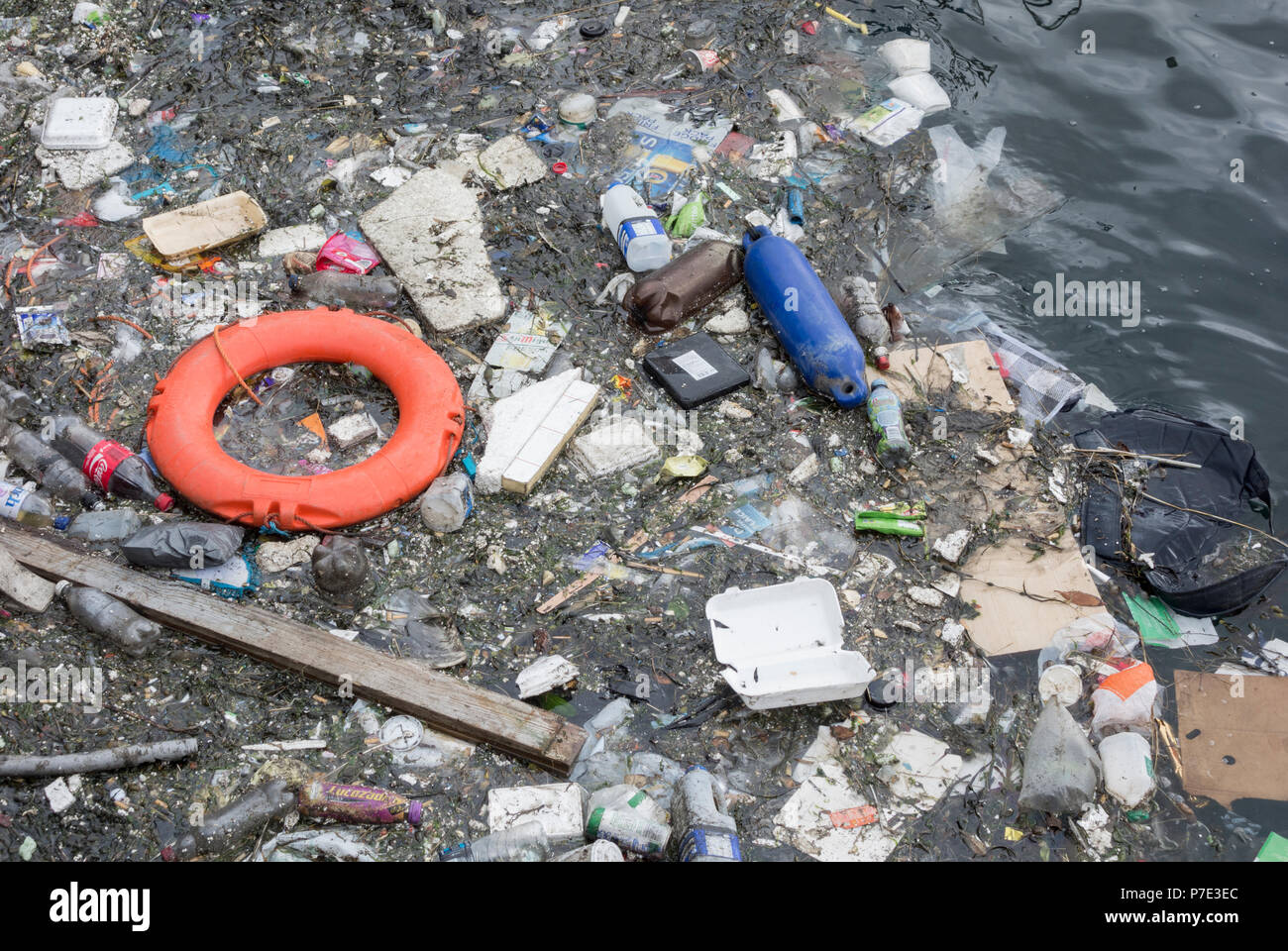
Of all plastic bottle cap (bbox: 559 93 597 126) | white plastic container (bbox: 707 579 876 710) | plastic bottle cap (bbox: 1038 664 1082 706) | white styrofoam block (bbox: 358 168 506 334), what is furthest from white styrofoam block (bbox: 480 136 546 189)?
plastic bottle cap (bbox: 1038 664 1082 706)

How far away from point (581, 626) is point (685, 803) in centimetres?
76

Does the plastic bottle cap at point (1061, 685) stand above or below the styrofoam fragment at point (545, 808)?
above

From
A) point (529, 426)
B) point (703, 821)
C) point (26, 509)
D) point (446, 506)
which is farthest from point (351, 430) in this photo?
point (703, 821)

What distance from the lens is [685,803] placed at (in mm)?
2893

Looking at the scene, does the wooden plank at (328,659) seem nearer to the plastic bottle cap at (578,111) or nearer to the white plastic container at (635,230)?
the white plastic container at (635,230)

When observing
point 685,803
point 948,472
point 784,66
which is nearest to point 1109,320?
point 948,472

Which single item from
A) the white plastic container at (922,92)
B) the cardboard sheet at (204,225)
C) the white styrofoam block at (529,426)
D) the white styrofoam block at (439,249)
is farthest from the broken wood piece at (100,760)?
the white plastic container at (922,92)

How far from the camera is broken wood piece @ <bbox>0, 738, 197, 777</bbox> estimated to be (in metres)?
2.88

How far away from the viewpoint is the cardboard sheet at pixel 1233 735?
10.3 ft

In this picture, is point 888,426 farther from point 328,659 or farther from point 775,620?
point 328,659

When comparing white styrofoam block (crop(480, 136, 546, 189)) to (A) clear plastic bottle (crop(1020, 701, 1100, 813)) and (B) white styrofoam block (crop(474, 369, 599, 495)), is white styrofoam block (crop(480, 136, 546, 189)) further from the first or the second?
(A) clear plastic bottle (crop(1020, 701, 1100, 813))

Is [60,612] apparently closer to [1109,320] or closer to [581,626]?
[581,626]

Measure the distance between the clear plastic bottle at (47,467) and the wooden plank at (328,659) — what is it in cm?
22

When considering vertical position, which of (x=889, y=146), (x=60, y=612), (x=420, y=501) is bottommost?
(x=60, y=612)
